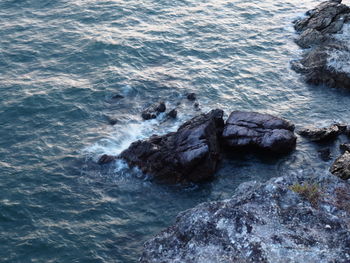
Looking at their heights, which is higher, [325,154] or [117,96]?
[325,154]

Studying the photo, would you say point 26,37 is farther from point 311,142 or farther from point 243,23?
point 311,142

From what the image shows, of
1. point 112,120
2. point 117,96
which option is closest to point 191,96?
point 117,96

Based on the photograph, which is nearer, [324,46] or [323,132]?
[323,132]

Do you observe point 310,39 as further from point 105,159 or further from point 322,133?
point 105,159

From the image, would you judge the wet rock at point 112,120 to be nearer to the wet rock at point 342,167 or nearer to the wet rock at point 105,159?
the wet rock at point 105,159

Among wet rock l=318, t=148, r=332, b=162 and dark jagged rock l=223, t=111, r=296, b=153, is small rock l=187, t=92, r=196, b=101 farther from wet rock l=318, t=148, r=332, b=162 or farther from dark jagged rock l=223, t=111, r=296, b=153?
wet rock l=318, t=148, r=332, b=162

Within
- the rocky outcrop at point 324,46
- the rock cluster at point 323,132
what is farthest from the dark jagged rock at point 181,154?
the rocky outcrop at point 324,46
